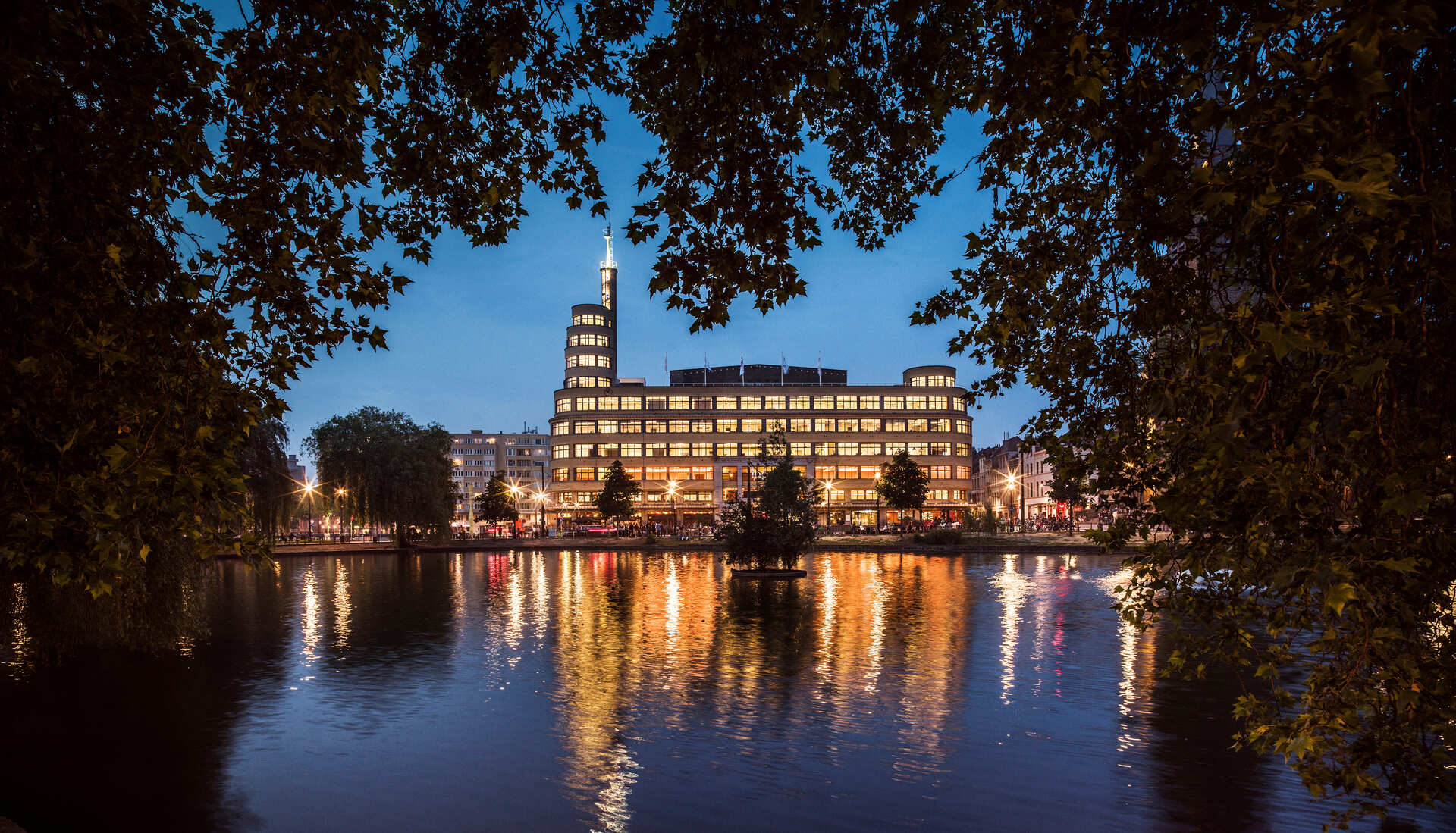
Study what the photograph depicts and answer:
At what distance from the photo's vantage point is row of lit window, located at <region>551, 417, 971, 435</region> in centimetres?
12775

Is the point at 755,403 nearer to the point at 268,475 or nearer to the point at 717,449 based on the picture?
the point at 717,449

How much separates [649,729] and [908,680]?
6233 millimetres

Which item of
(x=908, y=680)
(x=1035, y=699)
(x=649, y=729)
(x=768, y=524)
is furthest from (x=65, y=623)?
(x=768, y=524)

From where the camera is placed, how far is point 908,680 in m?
17.4

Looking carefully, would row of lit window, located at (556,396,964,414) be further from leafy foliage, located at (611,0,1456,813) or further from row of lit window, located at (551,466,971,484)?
leafy foliage, located at (611,0,1456,813)

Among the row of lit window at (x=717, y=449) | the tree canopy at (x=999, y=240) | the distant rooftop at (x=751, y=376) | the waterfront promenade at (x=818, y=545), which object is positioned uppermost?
the distant rooftop at (x=751, y=376)

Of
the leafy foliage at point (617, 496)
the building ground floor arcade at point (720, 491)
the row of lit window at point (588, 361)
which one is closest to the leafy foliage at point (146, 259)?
the leafy foliage at point (617, 496)

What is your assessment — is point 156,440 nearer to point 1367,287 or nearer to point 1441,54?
point 1367,287

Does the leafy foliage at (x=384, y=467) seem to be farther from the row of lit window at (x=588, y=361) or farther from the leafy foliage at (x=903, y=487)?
the row of lit window at (x=588, y=361)

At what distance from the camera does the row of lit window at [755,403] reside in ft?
421

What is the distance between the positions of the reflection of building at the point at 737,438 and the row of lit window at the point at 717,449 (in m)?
0.12

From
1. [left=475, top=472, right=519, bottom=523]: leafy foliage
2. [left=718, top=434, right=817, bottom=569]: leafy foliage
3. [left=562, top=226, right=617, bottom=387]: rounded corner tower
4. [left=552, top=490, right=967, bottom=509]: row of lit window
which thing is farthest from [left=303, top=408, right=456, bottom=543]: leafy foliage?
[left=562, top=226, right=617, bottom=387]: rounded corner tower

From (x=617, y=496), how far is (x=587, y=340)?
1772 inches

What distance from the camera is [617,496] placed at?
100m
